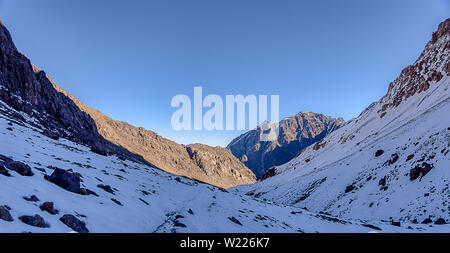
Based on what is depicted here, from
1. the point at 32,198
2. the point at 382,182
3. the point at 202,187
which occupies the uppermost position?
the point at 32,198

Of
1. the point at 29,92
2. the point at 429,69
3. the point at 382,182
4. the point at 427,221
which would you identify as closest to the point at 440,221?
the point at 427,221

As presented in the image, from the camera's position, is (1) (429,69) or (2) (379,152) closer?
(2) (379,152)

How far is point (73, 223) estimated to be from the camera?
273 inches

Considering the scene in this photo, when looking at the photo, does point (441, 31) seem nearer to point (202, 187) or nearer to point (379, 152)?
point (379, 152)

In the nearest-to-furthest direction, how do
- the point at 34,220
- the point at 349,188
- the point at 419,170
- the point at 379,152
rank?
the point at 34,220 < the point at 419,170 < the point at 349,188 < the point at 379,152

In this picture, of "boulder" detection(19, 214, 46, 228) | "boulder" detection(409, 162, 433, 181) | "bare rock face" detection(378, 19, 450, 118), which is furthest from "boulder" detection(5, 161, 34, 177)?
"bare rock face" detection(378, 19, 450, 118)

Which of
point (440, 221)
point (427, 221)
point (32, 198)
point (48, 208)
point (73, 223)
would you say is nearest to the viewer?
point (73, 223)

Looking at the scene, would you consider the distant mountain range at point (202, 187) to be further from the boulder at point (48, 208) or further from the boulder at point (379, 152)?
the boulder at point (379, 152)

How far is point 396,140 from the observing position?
142 feet

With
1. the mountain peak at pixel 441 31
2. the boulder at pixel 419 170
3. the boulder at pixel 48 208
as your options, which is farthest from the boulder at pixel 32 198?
the mountain peak at pixel 441 31

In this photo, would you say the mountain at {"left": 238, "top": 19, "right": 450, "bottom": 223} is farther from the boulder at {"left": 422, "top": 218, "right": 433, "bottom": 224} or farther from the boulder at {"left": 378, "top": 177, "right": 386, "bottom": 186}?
the boulder at {"left": 422, "top": 218, "right": 433, "bottom": 224}

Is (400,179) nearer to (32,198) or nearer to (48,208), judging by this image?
(48,208)

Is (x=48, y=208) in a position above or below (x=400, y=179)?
above
